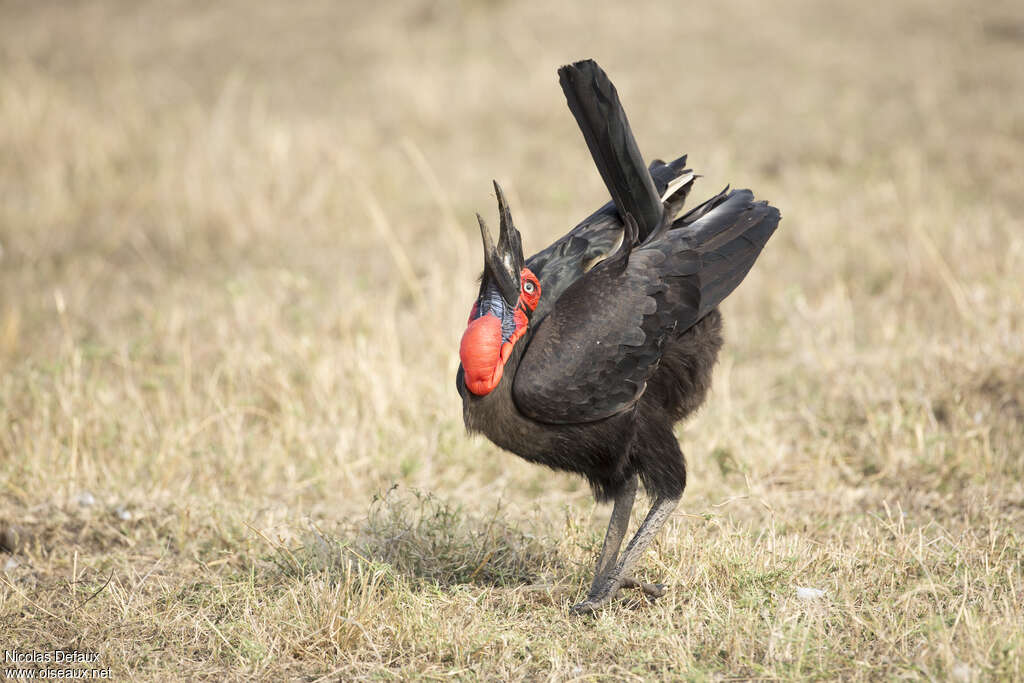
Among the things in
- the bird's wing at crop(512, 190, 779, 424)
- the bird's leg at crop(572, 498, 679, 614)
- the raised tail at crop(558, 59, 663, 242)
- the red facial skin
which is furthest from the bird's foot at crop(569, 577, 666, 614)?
the raised tail at crop(558, 59, 663, 242)

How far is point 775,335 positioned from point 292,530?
284cm

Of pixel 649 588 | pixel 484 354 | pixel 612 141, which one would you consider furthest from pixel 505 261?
pixel 649 588

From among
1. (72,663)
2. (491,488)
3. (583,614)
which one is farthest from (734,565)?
(72,663)

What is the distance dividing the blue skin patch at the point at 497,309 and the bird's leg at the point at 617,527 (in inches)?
29.2

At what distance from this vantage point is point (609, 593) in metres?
3.21

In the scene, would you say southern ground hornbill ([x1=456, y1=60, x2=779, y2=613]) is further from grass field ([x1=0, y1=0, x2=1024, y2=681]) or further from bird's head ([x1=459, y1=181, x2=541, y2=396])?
grass field ([x1=0, y1=0, x2=1024, y2=681])

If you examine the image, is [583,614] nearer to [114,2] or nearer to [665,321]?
[665,321]

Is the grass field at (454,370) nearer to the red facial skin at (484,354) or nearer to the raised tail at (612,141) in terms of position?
the red facial skin at (484,354)

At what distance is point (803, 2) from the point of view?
1088cm

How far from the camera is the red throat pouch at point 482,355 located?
2.84 meters

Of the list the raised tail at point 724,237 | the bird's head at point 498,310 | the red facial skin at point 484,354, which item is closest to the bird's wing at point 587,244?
the raised tail at point 724,237

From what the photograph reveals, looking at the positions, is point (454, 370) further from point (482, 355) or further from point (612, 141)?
point (482, 355)

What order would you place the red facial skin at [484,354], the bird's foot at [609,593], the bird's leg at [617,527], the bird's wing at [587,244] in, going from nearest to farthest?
the red facial skin at [484,354] < the bird's foot at [609,593] < the bird's leg at [617,527] < the bird's wing at [587,244]

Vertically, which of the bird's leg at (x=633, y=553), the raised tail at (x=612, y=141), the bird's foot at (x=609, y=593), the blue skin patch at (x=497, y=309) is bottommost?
the bird's foot at (x=609, y=593)
